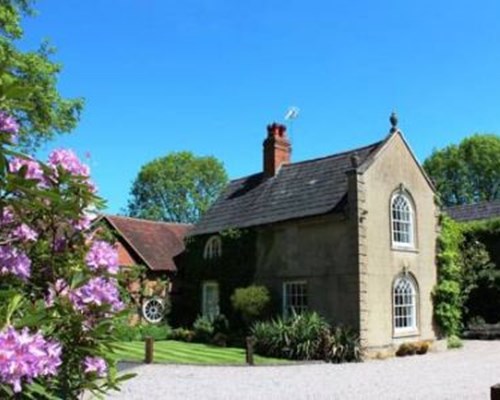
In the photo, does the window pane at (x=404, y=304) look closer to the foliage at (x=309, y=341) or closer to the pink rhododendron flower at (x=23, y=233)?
the foliage at (x=309, y=341)

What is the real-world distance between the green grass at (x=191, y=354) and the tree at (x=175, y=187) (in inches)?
1764

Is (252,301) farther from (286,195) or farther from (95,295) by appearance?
(95,295)

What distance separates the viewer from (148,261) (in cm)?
2975

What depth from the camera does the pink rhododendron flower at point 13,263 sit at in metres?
2.92

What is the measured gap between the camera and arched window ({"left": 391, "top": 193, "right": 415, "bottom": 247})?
23844mm

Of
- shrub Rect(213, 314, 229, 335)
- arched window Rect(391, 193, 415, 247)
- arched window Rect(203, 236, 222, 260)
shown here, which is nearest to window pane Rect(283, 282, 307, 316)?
shrub Rect(213, 314, 229, 335)

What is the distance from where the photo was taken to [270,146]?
28.0 meters

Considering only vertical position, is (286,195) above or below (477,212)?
below

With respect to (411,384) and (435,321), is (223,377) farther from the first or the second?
(435,321)

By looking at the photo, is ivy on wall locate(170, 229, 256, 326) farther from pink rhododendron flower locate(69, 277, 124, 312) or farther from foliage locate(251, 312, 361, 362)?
pink rhododendron flower locate(69, 277, 124, 312)

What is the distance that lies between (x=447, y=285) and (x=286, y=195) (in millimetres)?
7633

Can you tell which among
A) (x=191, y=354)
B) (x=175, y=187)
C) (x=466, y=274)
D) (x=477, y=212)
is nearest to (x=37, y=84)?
(x=191, y=354)

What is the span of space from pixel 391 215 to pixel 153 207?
157 ft

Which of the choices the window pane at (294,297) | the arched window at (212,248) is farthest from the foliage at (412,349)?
the arched window at (212,248)
